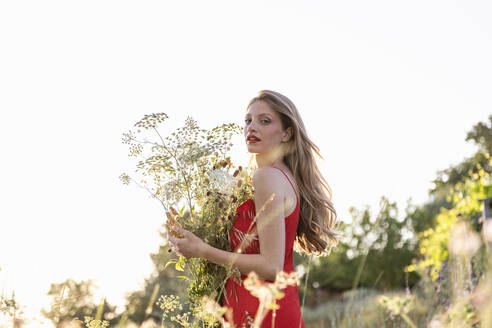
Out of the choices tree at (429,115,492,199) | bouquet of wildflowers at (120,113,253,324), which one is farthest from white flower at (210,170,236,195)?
tree at (429,115,492,199)

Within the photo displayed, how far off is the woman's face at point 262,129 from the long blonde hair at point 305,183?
0.05 m

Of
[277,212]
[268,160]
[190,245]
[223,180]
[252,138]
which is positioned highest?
[252,138]

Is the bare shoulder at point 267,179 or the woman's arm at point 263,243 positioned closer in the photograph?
the woman's arm at point 263,243

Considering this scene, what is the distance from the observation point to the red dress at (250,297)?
2.64m

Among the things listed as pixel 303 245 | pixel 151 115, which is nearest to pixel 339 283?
pixel 303 245

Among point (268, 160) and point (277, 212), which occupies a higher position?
point (268, 160)

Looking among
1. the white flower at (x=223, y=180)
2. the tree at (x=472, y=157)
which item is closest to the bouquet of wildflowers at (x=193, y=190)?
the white flower at (x=223, y=180)

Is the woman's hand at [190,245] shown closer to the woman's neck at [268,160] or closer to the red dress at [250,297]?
the red dress at [250,297]

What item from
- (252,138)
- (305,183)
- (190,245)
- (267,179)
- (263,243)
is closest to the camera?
(190,245)

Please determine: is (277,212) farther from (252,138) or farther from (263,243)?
(252,138)

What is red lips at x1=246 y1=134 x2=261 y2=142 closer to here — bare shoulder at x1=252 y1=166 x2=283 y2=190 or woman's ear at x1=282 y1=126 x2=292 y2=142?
woman's ear at x1=282 y1=126 x2=292 y2=142

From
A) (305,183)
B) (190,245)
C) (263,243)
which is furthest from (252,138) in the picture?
(190,245)

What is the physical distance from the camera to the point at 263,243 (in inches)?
102

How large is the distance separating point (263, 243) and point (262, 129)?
0.92m
